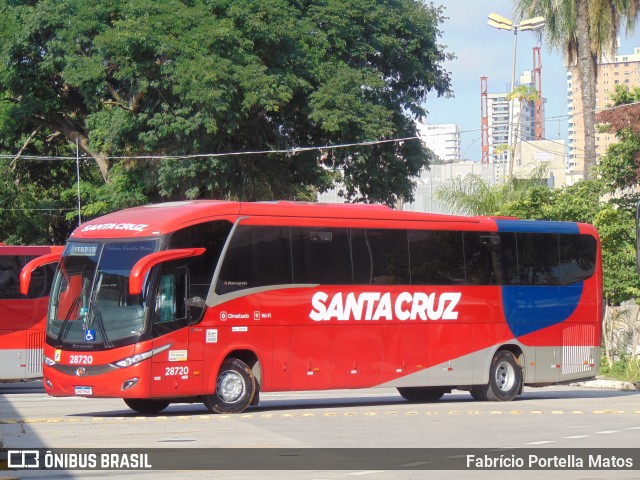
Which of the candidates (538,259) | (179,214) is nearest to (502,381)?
(538,259)

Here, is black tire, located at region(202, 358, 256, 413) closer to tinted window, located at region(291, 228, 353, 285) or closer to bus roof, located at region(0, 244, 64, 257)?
tinted window, located at region(291, 228, 353, 285)

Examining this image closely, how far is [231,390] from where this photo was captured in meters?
18.0

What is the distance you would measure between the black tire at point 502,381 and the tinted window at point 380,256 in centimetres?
277

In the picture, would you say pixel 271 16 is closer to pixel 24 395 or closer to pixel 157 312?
pixel 24 395

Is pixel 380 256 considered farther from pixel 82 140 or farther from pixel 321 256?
pixel 82 140

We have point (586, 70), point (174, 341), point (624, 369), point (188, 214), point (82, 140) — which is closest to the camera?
point (174, 341)

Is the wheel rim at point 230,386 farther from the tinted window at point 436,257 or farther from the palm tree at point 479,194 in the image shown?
the palm tree at point 479,194

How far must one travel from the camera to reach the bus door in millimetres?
17141

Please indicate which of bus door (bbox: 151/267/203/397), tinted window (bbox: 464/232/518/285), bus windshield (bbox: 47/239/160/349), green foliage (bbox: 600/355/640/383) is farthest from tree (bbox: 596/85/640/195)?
bus windshield (bbox: 47/239/160/349)

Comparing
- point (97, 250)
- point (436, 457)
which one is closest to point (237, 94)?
point (97, 250)

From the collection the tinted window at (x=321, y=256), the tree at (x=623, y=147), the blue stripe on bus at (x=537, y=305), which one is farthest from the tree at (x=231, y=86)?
the tinted window at (x=321, y=256)

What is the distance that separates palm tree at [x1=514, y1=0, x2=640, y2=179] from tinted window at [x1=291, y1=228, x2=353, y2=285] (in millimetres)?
18817

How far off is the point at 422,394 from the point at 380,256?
3.82 metres

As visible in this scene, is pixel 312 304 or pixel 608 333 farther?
pixel 608 333
